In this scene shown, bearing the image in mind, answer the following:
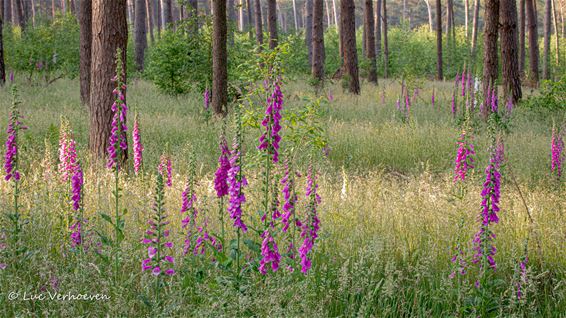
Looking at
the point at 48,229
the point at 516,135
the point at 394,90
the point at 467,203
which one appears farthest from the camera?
the point at 394,90

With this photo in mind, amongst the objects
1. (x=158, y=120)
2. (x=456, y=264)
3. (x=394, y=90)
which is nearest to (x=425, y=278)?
(x=456, y=264)

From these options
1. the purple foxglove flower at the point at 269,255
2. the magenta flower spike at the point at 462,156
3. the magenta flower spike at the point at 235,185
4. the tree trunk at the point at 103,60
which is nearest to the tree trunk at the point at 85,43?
the tree trunk at the point at 103,60

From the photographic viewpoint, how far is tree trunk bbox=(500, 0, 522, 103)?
12.6 meters

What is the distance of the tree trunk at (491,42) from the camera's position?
11250mm

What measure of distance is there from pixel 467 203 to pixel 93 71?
508 centimetres

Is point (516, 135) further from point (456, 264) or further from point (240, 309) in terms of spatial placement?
point (240, 309)

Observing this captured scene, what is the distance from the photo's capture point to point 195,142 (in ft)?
28.6

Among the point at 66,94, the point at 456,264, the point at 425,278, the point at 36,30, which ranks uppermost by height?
the point at 36,30

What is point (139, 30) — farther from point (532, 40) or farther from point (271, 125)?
point (271, 125)

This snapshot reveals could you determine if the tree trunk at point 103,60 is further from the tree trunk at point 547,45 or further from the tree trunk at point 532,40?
the tree trunk at point 547,45

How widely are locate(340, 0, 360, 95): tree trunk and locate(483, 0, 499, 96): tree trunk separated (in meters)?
5.65

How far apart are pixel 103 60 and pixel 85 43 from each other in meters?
5.88

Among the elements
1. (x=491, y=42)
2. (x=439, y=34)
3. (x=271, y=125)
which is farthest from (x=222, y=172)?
(x=439, y=34)

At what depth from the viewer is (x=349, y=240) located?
14.4ft
